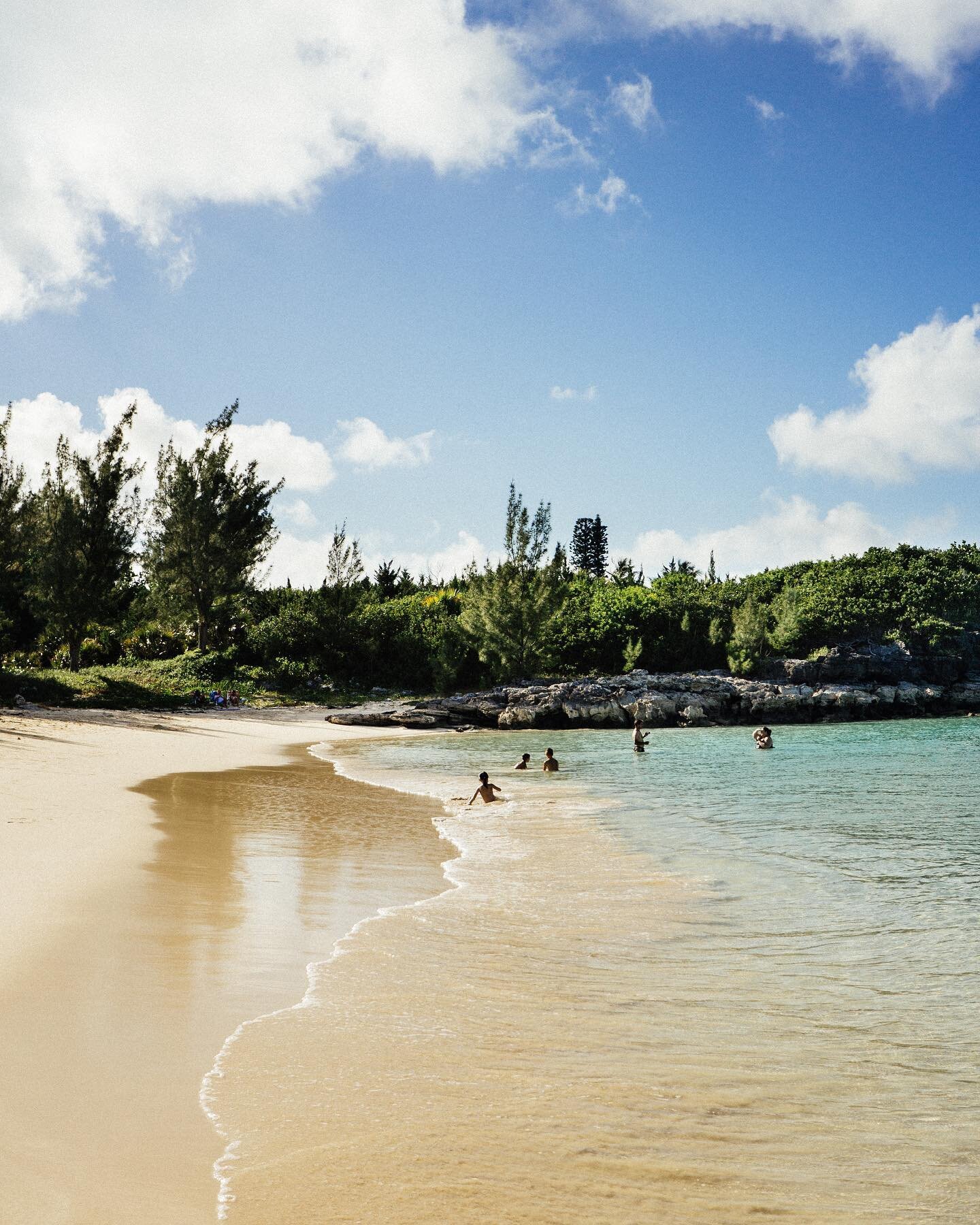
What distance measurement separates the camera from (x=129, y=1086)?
13.5 feet

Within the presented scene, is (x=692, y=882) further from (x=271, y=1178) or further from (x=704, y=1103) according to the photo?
(x=271, y=1178)

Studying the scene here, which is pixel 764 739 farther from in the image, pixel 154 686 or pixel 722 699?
pixel 154 686

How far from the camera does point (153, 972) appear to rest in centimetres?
575

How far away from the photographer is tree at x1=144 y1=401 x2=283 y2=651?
46125 millimetres

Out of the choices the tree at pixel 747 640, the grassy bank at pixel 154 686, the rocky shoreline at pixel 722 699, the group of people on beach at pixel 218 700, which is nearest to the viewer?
the grassy bank at pixel 154 686

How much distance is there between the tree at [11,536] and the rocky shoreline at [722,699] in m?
14.6

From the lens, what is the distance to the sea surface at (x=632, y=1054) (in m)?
3.52

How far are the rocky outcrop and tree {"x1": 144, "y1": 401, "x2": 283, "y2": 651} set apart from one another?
13.3 meters

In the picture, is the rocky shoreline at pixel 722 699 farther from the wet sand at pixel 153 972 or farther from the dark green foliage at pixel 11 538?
the wet sand at pixel 153 972

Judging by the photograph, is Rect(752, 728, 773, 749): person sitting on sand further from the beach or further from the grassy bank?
the grassy bank

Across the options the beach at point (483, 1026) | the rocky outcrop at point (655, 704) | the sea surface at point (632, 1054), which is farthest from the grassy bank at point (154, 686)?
the sea surface at point (632, 1054)

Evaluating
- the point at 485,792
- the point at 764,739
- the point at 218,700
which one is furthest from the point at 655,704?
the point at 485,792

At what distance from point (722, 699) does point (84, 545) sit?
3075 cm

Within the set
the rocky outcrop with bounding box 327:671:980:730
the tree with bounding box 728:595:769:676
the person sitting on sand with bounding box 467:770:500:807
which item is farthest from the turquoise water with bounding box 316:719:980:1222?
the tree with bounding box 728:595:769:676
